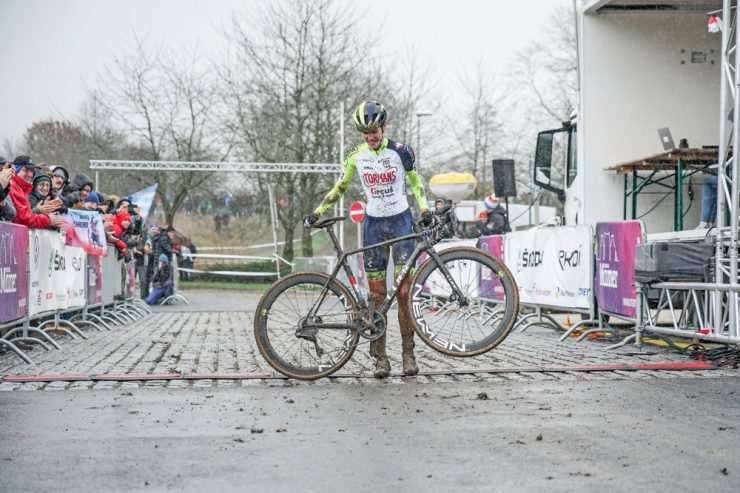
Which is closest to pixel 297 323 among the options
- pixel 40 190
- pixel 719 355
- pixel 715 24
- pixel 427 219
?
pixel 427 219

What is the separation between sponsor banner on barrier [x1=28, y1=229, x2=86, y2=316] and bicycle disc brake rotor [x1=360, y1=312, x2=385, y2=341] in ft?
15.7

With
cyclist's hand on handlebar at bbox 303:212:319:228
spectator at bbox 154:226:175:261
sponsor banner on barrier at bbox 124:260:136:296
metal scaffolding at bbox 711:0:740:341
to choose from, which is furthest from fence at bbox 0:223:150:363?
spectator at bbox 154:226:175:261

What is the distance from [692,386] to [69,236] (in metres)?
8.60

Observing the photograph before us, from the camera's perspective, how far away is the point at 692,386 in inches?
288

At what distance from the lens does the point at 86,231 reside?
14336mm

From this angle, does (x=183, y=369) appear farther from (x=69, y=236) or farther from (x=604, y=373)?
(x=69, y=236)

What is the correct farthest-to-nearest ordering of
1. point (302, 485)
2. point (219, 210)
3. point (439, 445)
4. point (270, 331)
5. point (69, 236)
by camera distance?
point (219, 210) < point (69, 236) < point (270, 331) < point (439, 445) < point (302, 485)

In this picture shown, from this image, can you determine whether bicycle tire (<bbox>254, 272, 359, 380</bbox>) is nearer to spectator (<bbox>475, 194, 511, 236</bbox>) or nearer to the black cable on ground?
the black cable on ground

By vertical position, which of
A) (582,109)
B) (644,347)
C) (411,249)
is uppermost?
(582,109)

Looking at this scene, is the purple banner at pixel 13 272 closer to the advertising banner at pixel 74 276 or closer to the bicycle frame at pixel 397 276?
the advertising banner at pixel 74 276

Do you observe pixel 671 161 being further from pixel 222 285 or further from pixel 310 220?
pixel 222 285

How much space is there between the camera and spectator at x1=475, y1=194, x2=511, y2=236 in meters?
19.3

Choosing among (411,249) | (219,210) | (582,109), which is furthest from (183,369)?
(219,210)

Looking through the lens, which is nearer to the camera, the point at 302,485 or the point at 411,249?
the point at 302,485
